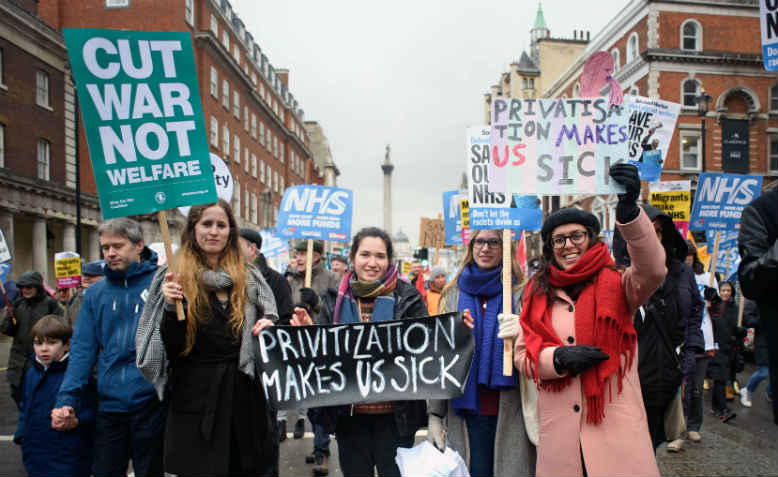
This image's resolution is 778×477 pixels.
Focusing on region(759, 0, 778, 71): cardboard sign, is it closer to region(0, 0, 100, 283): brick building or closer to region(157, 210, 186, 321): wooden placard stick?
region(157, 210, 186, 321): wooden placard stick

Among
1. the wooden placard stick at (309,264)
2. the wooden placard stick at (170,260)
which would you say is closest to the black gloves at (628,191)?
the wooden placard stick at (170,260)

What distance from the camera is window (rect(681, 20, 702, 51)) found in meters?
33.6

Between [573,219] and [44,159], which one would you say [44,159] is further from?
[573,219]

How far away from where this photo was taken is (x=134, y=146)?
129 inches

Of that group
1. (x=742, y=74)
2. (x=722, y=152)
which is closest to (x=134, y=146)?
(x=722, y=152)

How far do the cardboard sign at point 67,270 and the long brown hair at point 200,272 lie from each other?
8110 millimetres

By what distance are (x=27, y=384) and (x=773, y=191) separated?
463cm

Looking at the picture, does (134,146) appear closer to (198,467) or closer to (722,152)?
(198,467)

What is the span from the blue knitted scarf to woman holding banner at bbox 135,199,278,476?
46.9 inches

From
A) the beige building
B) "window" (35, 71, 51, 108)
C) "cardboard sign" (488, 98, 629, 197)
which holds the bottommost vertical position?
"cardboard sign" (488, 98, 629, 197)

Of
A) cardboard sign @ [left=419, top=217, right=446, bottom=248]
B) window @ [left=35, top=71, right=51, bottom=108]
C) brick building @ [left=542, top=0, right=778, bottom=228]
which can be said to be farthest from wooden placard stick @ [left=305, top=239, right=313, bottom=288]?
brick building @ [left=542, top=0, right=778, bottom=228]

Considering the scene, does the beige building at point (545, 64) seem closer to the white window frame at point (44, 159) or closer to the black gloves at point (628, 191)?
the white window frame at point (44, 159)

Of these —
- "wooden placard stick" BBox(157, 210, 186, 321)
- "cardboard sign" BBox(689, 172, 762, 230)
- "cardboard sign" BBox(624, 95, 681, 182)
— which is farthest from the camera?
"cardboard sign" BBox(689, 172, 762, 230)

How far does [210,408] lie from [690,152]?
36.9 m
